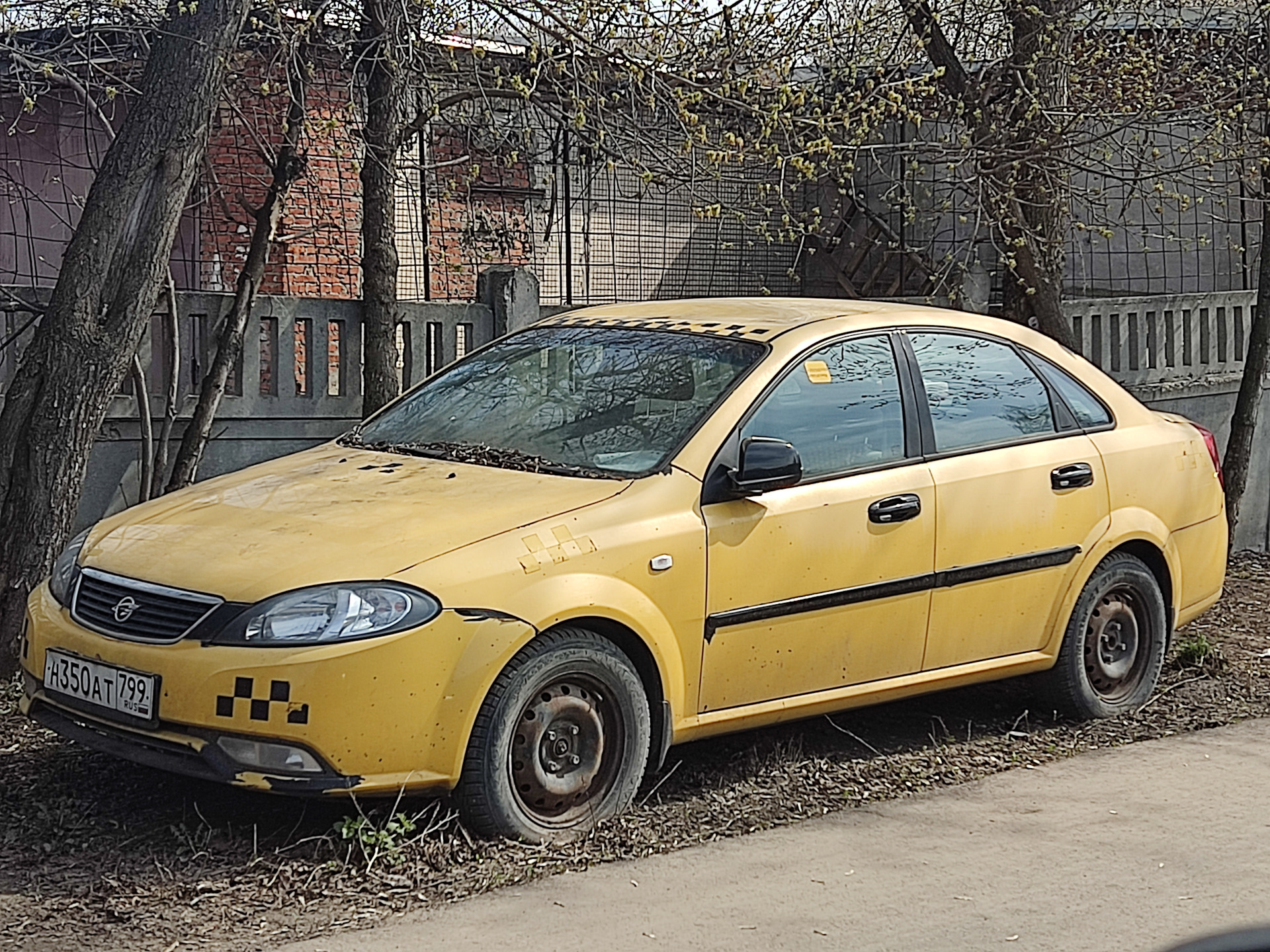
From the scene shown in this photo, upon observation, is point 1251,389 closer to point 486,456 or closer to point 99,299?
point 486,456

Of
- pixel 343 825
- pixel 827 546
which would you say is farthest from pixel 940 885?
pixel 343 825

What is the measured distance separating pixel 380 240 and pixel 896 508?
408 cm

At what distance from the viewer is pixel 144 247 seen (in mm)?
6629

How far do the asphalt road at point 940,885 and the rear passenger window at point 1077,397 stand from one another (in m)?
1.51

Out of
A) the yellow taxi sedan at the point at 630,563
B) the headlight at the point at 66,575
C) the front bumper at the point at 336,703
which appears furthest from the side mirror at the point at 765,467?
the headlight at the point at 66,575

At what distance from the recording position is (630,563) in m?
4.98

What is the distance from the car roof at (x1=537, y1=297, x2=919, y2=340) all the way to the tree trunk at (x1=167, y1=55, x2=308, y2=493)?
7.65 feet

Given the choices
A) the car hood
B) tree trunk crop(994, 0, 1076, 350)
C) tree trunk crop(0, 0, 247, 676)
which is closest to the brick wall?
tree trunk crop(0, 0, 247, 676)

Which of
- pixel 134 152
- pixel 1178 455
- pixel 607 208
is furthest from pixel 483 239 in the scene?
pixel 1178 455

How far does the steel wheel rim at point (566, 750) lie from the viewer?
482 centimetres

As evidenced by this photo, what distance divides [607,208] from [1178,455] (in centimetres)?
648

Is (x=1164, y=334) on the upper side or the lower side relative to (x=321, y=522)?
upper

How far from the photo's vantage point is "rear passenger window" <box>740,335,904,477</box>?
5.59 metres

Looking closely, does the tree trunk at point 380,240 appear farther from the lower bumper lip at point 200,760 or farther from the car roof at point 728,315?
the lower bumper lip at point 200,760
